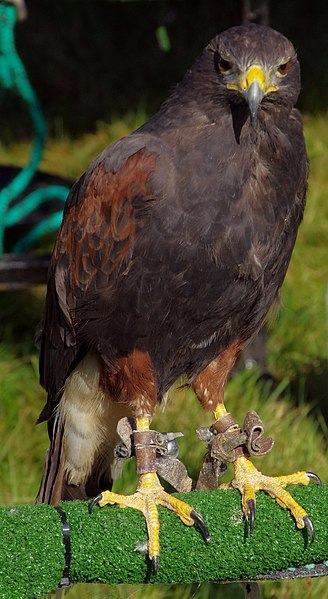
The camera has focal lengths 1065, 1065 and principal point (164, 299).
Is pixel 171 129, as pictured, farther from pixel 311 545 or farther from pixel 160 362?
pixel 311 545

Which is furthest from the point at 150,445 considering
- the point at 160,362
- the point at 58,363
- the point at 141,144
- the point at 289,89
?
the point at 289,89

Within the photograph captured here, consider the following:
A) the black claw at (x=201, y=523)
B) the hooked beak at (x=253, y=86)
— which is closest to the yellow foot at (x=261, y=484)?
the black claw at (x=201, y=523)

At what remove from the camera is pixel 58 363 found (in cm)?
351

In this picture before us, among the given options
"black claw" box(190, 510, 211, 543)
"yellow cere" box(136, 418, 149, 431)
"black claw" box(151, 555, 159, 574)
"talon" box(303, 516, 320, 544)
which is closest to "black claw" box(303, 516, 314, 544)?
"talon" box(303, 516, 320, 544)

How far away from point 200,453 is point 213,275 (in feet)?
4.69

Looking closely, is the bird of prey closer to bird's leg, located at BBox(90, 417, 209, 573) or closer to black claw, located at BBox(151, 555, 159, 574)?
bird's leg, located at BBox(90, 417, 209, 573)

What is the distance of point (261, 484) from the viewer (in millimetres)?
3064

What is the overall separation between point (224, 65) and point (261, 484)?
119 centimetres

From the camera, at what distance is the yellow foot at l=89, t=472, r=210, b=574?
2531mm

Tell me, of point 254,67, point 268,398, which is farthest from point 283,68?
point 268,398

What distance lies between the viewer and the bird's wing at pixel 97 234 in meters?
3.06

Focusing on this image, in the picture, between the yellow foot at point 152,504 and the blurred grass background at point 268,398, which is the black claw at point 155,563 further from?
the blurred grass background at point 268,398

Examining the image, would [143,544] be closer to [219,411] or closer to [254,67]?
[219,411]

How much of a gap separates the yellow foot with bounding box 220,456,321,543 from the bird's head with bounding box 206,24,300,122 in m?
1.01
